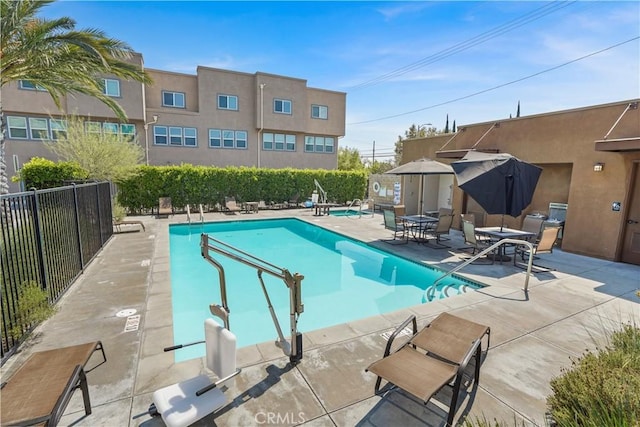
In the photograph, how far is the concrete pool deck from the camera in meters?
2.72

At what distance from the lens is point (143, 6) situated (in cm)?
921

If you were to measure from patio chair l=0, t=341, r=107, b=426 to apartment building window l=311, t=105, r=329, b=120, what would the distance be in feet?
81.0

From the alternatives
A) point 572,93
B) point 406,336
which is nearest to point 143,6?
point 406,336

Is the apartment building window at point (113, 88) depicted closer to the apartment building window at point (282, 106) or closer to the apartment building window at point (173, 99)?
the apartment building window at point (173, 99)

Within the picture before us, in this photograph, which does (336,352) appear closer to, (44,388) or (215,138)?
(44,388)

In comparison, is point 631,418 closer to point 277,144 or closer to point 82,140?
point 82,140

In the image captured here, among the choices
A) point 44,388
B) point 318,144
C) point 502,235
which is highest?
point 318,144

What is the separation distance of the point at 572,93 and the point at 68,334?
18006 mm

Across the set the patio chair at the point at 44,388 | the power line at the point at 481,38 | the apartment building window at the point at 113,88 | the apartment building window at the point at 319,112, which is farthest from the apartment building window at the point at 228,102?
the patio chair at the point at 44,388

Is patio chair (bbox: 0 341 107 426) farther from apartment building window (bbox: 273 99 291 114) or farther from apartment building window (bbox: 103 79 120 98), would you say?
apartment building window (bbox: 273 99 291 114)

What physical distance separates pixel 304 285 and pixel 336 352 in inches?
164

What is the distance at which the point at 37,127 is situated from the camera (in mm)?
17688

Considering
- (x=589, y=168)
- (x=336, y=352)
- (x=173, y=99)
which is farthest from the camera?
(x=173, y=99)

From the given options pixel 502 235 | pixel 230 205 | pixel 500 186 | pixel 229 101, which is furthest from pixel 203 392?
pixel 229 101
